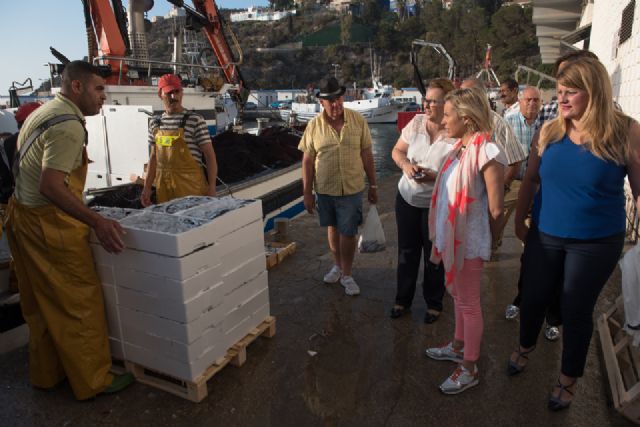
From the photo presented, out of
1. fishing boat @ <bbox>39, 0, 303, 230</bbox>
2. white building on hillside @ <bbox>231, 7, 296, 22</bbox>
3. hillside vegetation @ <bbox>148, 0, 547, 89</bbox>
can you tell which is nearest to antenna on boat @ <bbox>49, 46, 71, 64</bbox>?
fishing boat @ <bbox>39, 0, 303, 230</bbox>

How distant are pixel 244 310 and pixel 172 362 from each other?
532mm

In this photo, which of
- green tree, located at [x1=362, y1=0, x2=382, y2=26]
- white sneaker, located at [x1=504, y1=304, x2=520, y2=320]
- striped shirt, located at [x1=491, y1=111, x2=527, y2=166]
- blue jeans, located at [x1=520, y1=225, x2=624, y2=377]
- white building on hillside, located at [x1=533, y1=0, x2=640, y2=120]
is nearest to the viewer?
blue jeans, located at [x1=520, y1=225, x2=624, y2=377]

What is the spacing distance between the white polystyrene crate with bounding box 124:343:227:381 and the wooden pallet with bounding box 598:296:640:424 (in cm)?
214

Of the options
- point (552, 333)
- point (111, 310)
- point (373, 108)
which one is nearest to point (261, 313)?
point (111, 310)

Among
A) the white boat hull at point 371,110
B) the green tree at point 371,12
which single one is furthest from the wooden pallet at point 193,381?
the green tree at point 371,12

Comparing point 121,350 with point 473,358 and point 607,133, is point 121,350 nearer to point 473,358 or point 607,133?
point 473,358

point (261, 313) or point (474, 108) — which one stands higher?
point (474, 108)

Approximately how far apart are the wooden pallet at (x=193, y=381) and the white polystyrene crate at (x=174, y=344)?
14 centimetres

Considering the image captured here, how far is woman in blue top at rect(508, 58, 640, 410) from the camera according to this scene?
6.39ft

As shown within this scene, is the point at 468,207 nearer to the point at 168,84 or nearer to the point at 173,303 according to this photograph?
the point at 173,303

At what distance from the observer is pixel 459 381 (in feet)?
8.24

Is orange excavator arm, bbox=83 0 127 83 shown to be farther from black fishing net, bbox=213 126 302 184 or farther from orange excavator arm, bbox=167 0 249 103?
orange excavator arm, bbox=167 0 249 103

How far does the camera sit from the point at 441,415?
235 centimetres

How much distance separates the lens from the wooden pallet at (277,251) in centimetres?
443
